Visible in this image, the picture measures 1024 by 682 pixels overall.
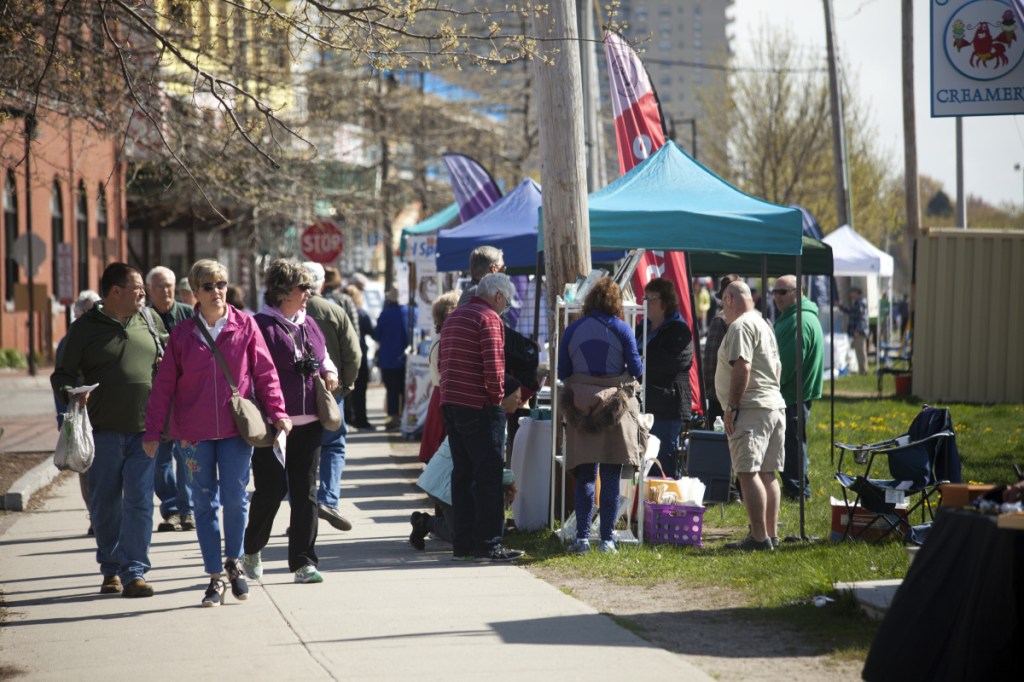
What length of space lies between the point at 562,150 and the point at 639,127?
3342mm

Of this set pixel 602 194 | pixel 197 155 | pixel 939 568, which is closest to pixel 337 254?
pixel 197 155

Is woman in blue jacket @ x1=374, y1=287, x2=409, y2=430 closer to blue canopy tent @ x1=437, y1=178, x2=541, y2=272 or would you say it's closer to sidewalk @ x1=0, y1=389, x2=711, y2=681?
blue canopy tent @ x1=437, y1=178, x2=541, y2=272

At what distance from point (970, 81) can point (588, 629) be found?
17.8 ft

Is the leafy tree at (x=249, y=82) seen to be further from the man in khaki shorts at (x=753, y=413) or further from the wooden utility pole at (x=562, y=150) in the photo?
the man in khaki shorts at (x=753, y=413)

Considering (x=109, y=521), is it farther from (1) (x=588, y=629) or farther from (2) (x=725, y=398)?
(2) (x=725, y=398)

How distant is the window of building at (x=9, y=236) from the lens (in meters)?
30.8

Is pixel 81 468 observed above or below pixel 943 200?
below

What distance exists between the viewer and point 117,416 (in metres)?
7.83

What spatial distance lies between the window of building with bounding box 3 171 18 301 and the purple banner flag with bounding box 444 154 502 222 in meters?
16.2

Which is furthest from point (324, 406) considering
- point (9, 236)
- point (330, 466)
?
point (9, 236)

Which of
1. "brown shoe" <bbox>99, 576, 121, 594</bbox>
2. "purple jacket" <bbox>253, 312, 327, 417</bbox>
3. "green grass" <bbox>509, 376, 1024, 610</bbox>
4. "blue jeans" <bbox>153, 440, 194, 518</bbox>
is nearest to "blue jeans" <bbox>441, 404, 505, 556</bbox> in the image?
"green grass" <bbox>509, 376, 1024, 610</bbox>

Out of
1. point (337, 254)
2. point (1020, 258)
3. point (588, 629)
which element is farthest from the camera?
point (337, 254)

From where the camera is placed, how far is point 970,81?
9.84 m

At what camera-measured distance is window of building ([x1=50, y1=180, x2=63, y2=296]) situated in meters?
33.9
